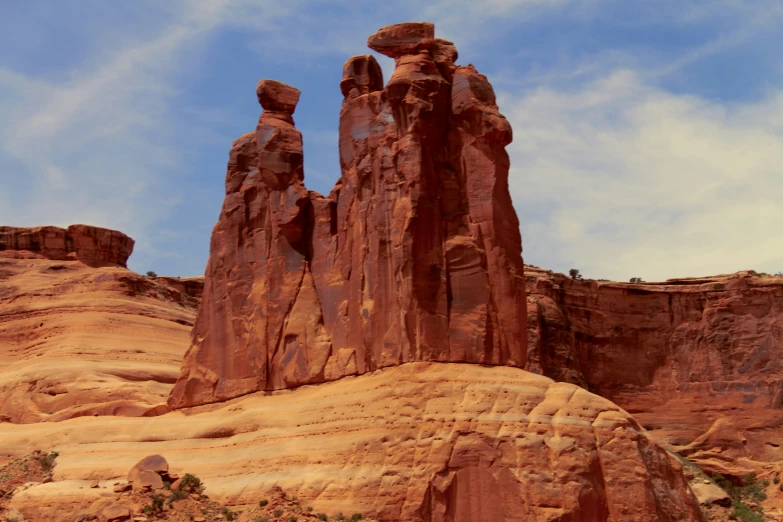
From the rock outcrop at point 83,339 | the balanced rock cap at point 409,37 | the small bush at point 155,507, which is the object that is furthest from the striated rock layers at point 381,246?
the small bush at point 155,507

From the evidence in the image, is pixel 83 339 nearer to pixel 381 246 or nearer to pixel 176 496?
pixel 176 496

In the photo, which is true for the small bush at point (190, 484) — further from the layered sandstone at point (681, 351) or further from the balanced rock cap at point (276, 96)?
the layered sandstone at point (681, 351)

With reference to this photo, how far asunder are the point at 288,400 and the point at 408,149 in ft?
28.1

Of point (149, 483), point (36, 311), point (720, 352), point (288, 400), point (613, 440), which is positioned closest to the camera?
point (613, 440)

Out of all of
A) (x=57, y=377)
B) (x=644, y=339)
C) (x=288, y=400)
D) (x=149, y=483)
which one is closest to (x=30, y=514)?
(x=149, y=483)

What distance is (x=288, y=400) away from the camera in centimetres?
4050

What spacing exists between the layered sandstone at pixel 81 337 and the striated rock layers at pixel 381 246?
5.29 meters

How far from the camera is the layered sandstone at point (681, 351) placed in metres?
66.8

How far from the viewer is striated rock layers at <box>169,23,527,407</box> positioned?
38.0m

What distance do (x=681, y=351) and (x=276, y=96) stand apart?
34045 mm

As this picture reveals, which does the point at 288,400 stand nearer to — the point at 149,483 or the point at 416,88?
the point at 149,483

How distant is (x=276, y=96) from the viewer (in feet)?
151

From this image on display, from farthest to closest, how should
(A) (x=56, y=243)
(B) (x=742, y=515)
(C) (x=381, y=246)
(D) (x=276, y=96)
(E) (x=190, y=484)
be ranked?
(A) (x=56, y=243)
(B) (x=742, y=515)
(D) (x=276, y=96)
(C) (x=381, y=246)
(E) (x=190, y=484)

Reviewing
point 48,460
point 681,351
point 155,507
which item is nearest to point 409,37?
point 155,507
